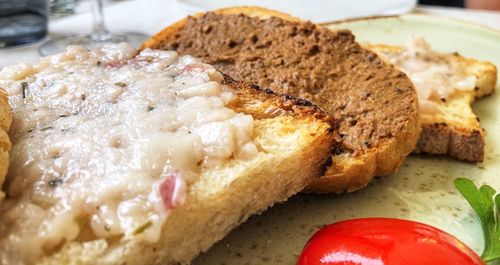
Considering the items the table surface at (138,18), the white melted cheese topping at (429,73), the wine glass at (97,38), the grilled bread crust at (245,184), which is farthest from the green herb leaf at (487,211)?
the wine glass at (97,38)

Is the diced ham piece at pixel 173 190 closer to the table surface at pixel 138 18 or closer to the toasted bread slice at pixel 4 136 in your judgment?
the toasted bread slice at pixel 4 136

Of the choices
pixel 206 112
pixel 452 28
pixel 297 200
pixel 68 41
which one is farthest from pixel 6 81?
pixel 452 28

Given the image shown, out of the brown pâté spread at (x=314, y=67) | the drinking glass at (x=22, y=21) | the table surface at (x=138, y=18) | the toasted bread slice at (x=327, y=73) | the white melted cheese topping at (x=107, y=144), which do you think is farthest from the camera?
the table surface at (x=138, y=18)

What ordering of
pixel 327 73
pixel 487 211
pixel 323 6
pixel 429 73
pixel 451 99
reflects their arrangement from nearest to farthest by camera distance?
pixel 487 211 < pixel 327 73 < pixel 451 99 < pixel 429 73 < pixel 323 6

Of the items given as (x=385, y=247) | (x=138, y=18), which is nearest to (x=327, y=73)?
(x=385, y=247)

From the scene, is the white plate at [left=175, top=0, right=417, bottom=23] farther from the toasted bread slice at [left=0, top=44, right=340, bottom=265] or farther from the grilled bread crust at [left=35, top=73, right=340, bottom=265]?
the grilled bread crust at [left=35, top=73, right=340, bottom=265]

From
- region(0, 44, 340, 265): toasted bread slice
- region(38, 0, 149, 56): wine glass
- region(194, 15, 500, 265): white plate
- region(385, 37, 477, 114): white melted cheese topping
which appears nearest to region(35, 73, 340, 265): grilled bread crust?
region(0, 44, 340, 265): toasted bread slice

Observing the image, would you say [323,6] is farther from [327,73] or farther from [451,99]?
[327,73]
